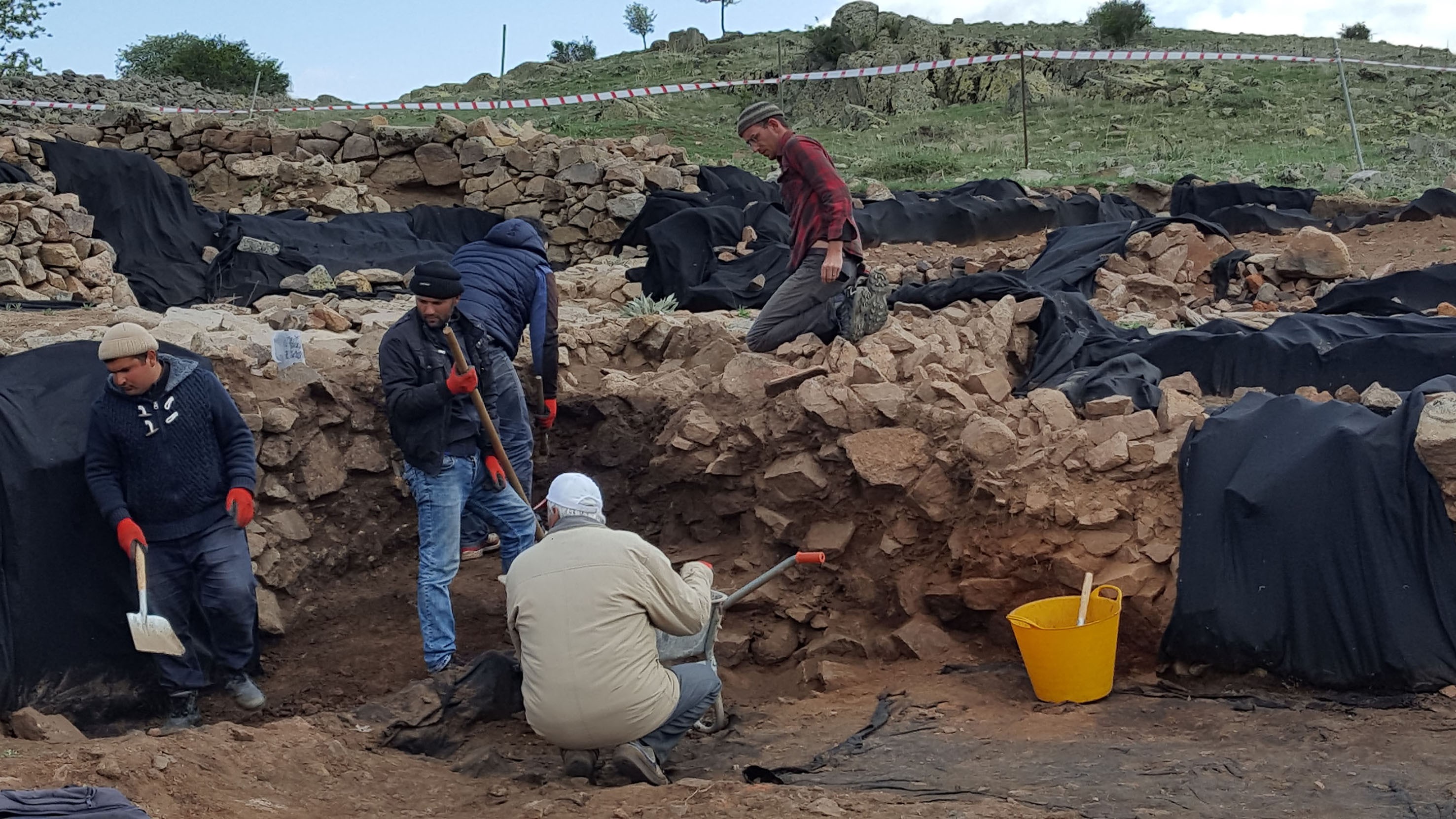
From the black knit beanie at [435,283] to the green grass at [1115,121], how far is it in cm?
1243

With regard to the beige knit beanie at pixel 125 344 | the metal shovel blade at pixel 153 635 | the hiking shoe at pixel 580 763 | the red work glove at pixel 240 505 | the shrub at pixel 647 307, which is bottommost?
the hiking shoe at pixel 580 763

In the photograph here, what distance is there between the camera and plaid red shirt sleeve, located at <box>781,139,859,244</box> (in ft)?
22.0

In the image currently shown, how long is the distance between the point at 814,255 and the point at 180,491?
143 inches

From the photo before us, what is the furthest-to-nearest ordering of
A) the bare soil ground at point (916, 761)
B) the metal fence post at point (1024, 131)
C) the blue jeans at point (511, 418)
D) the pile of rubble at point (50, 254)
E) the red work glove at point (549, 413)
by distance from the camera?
the metal fence post at point (1024, 131) → the pile of rubble at point (50, 254) → the red work glove at point (549, 413) → the blue jeans at point (511, 418) → the bare soil ground at point (916, 761)

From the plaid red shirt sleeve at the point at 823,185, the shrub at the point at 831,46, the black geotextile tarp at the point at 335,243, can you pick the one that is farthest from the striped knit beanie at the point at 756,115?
the shrub at the point at 831,46

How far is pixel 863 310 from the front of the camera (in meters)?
6.77

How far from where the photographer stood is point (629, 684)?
4.10 meters

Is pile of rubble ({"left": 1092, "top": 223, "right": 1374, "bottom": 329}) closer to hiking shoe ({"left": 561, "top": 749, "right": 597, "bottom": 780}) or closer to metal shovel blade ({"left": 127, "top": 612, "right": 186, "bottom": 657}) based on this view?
hiking shoe ({"left": 561, "top": 749, "right": 597, "bottom": 780})

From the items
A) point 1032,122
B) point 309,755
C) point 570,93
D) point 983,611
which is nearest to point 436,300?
point 309,755

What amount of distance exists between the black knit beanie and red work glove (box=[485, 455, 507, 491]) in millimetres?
782

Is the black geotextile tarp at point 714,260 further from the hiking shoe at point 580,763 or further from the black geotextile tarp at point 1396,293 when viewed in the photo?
the hiking shoe at point 580,763

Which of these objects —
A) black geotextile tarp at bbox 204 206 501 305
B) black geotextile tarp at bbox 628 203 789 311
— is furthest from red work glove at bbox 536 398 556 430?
black geotextile tarp at bbox 204 206 501 305

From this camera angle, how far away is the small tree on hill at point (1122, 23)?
3622 centimetres

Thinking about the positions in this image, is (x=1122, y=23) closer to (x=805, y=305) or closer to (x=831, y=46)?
(x=831, y=46)
